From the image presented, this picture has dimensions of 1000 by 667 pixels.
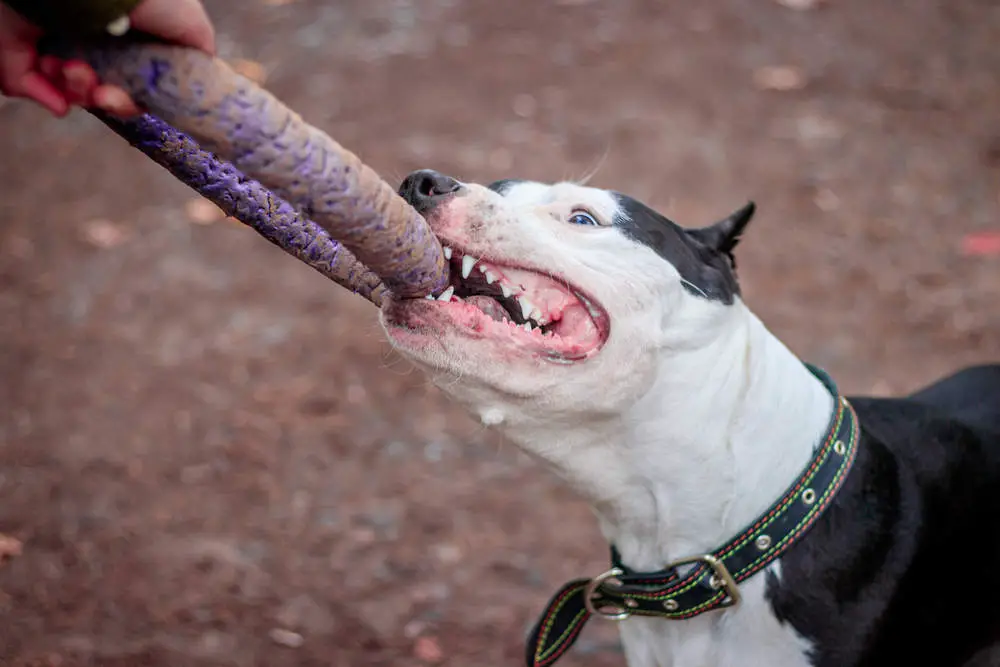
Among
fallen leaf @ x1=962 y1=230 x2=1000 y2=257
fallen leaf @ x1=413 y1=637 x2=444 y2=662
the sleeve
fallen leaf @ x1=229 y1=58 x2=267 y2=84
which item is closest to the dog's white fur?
the sleeve

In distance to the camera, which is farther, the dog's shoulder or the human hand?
the dog's shoulder

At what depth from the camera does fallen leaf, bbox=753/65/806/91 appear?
6387mm

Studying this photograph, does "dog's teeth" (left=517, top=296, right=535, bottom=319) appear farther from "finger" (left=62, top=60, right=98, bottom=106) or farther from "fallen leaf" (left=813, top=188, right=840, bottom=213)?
"fallen leaf" (left=813, top=188, right=840, bottom=213)

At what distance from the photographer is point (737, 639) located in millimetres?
2289

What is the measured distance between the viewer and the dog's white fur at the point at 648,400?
6.88 ft

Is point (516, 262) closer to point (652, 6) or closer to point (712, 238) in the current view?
point (712, 238)

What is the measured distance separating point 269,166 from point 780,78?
5.53 meters

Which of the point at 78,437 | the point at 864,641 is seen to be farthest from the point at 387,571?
the point at 864,641

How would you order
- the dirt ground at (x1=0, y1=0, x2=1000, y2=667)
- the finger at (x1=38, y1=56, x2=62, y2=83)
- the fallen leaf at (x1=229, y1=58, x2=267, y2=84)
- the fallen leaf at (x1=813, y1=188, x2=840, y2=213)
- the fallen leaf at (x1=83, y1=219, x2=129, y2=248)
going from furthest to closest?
the fallen leaf at (x1=229, y1=58, x2=267, y2=84) < the fallen leaf at (x1=83, y1=219, x2=129, y2=248) < the fallen leaf at (x1=813, y1=188, x2=840, y2=213) < the dirt ground at (x1=0, y1=0, x2=1000, y2=667) < the finger at (x1=38, y1=56, x2=62, y2=83)

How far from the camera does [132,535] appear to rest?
12.7 ft

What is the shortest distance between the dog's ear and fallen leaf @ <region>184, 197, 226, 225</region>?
386cm

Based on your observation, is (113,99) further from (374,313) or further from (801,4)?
(801,4)

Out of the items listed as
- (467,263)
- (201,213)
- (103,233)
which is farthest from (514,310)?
(103,233)

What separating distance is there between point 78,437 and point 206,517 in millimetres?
839
